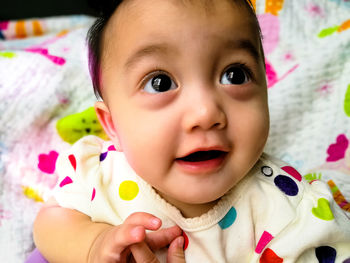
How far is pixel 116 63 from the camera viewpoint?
716mm

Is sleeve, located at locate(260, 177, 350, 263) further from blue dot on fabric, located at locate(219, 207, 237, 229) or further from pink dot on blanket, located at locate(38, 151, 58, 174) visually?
pink dot on blanket, located at locate(38, 151, 58, 174)

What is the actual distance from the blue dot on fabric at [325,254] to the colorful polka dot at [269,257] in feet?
0.23

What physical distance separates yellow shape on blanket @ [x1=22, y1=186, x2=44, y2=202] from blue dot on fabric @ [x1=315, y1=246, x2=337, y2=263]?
0.63 metres

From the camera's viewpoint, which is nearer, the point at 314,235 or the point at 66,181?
the point at 314,235

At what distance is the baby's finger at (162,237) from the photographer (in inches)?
29.1

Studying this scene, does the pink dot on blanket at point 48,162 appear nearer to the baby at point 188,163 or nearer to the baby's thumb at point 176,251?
the baby at point 188,163

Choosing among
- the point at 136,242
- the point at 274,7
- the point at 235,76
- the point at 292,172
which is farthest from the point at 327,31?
the point at 136,242

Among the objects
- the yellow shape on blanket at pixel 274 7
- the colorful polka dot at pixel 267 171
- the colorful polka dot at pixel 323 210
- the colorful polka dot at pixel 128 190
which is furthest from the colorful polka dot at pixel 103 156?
the yellow shape on blanket at pixel 274 7

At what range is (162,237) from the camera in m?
0.74

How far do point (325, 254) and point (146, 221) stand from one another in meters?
0.34

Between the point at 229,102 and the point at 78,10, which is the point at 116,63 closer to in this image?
the point at 229,102

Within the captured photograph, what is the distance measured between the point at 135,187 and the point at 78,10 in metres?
1.31

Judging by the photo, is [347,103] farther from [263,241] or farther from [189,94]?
[189,94]

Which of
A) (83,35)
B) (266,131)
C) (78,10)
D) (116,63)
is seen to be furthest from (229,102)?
(78,10)
